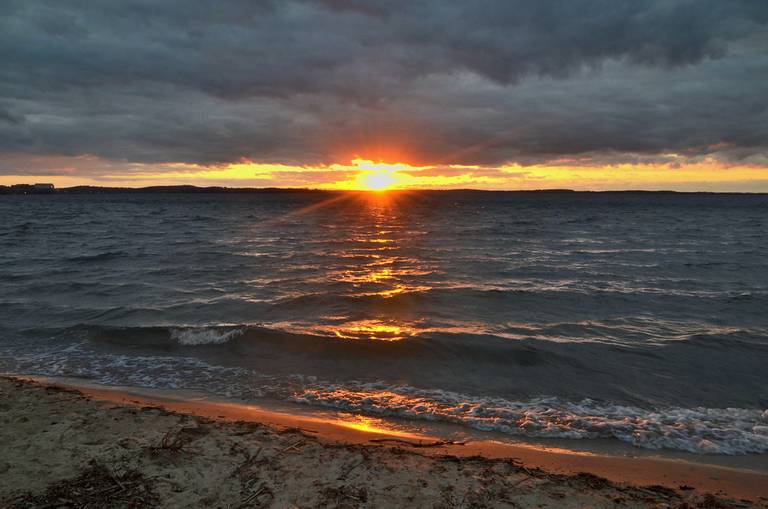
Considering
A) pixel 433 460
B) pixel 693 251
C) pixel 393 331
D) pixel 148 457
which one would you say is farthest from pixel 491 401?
pixel 693 251

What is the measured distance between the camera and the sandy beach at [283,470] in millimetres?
4707

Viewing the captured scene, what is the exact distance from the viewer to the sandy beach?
4707mm

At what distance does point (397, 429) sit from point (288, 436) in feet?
5.72

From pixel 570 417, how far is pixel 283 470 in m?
4.79

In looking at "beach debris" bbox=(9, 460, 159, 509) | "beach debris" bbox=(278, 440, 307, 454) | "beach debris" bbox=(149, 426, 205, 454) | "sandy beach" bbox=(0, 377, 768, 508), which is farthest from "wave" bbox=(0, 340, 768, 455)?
"beach debris" bbox=(9, 460, 159, 509)

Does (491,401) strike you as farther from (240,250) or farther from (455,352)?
(240,250)

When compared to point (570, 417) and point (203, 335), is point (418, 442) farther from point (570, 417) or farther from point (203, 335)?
point (203, 335)

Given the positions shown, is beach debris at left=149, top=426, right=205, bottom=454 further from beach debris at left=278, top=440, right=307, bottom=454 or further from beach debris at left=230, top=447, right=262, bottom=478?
beach debris at left=278, top=440, right=307, bottom=454

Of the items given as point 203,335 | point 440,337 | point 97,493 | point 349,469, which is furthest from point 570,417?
point 203,335

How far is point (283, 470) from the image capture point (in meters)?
5.23

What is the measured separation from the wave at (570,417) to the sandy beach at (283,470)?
2.41 feet

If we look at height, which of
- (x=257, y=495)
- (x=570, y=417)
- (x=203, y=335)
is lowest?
(x=570, y=417)

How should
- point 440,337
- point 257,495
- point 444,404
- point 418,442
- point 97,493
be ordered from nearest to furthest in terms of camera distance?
point 97,493
point 257,495
point 418,442
point 444,404
point 440,337

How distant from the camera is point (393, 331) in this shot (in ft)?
40.1
